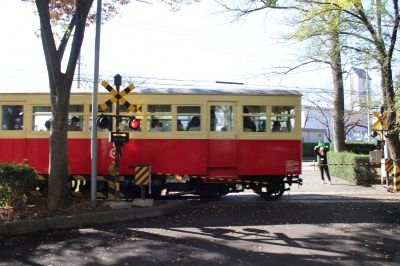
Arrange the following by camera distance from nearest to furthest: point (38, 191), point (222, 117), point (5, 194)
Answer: point (5, 194)
point (38, 191)
point (222, 117)

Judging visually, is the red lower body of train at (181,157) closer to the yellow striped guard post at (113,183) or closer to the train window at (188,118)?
the train window at (188,118)

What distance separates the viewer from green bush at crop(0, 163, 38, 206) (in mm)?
10570

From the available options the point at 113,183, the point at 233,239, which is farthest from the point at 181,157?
the point at 233,239

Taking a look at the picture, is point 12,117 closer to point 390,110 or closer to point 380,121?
point 390,110

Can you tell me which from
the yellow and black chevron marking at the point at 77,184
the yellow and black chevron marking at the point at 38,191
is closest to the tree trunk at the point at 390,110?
the yellow and black chevron marking at the point at 77,184

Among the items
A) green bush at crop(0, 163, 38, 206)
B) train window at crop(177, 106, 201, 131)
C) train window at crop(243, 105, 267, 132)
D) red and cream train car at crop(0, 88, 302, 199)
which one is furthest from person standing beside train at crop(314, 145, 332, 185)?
green bush at crop(0, 163, 38, 206)

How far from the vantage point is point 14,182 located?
422 inches

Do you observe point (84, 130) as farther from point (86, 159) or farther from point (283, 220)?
point (283, 220)

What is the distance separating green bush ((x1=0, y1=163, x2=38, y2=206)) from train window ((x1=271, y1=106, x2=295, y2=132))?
22.0 ft

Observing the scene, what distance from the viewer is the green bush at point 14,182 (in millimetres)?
10570

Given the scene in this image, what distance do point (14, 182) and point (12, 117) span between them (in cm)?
401

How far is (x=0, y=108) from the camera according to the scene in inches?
559

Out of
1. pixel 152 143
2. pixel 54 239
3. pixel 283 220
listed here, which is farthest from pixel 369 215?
pixel 54 239

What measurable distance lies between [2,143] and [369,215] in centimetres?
976
